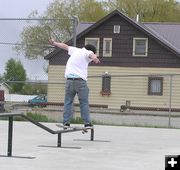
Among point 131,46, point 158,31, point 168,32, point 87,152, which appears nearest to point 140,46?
point 131,46

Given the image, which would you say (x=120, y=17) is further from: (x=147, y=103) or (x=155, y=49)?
(x=147, y=103)

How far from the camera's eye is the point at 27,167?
6.52 meters

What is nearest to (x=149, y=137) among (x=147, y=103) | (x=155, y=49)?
(x=147, y=103)

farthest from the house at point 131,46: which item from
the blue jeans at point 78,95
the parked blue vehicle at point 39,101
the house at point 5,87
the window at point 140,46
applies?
the blue jeans at point 78,95

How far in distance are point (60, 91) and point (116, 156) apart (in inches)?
523

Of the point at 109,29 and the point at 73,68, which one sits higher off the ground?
the point at 109,29

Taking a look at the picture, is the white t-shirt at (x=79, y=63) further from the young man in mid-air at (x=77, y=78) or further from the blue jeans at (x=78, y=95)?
the blue jeans at (x=78, y=95)

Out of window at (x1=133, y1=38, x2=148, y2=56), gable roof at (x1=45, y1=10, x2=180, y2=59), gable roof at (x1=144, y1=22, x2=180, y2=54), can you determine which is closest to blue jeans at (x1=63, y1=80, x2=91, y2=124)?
gable roof at (x1=45, y1=10, x2=180, y2=59)

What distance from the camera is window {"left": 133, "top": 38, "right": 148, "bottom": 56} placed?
4034 centimetres

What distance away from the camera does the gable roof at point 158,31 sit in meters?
39.3

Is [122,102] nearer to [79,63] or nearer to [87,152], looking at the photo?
[79,63]

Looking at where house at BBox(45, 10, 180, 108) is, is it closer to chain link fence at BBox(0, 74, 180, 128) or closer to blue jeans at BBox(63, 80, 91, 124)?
chain link fence at BBox(0, 74, 180, 128)

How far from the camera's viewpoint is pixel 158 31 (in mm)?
42531

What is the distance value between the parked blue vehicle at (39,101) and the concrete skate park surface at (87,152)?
8476 mm
